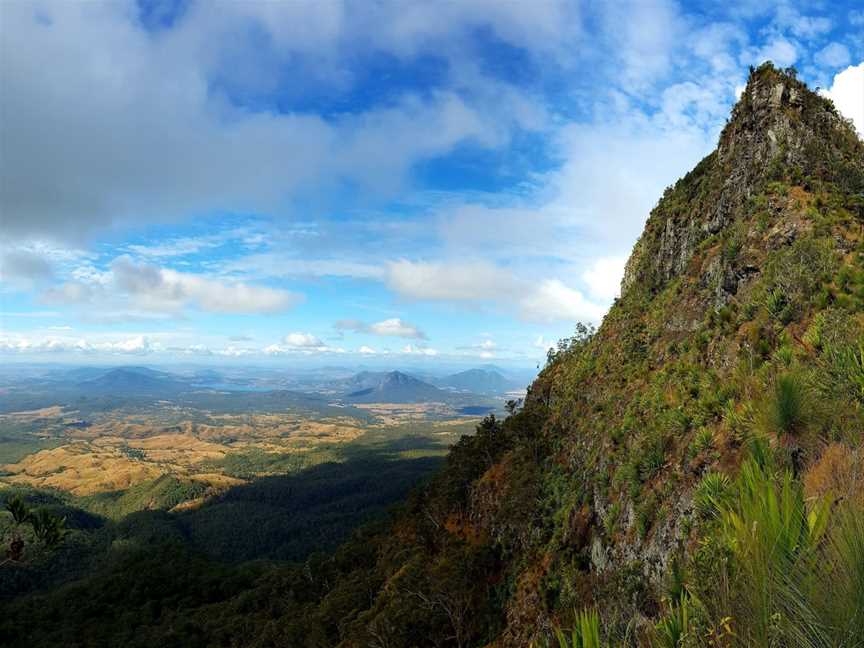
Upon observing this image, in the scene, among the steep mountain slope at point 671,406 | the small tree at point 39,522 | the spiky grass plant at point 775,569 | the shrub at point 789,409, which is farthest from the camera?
the steep mountain slope at point 671,406

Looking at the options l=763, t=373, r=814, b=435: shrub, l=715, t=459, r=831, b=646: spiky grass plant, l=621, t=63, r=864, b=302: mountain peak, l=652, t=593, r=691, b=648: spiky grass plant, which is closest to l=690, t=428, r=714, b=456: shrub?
l=763, t=373, r=814, b=435: shrub

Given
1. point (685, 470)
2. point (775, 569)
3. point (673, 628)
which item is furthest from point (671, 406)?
point (775, 569)

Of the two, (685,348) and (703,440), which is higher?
(685,348)

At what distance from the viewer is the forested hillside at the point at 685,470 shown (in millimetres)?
3551

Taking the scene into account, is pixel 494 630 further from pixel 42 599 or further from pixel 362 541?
pixel 42 599

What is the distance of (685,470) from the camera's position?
18250 mm

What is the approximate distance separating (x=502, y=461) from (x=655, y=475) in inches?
1316

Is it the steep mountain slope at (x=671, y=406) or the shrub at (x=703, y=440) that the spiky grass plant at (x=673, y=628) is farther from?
the shrub at (x=703, y=440)

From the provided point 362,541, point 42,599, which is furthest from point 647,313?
point 42,599

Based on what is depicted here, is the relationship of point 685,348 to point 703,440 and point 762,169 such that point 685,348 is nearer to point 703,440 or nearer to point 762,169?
point 703,440

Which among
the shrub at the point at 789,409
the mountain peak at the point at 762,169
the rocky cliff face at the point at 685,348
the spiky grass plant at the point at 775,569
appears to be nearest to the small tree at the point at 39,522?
the spiky grass plant at the point at 775,569

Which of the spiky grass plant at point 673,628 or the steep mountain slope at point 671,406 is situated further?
the steep mountain slope at point 671,406

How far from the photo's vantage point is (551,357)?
219ft

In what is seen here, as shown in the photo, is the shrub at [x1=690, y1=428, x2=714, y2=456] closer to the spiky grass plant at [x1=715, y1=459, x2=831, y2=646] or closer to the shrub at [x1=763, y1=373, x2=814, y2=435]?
the shrub at [x1=763, y1=373, x2=814, y2=435]
